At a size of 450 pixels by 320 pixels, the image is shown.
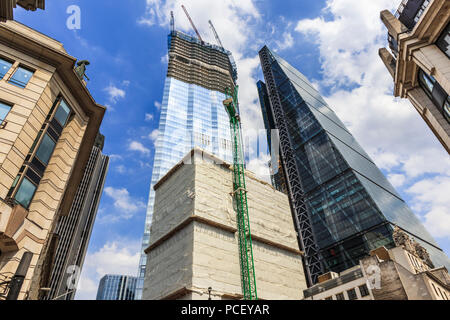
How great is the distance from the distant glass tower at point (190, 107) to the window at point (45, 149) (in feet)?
216

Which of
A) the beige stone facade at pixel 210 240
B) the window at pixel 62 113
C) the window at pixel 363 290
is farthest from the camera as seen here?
the window at pixel 363 290

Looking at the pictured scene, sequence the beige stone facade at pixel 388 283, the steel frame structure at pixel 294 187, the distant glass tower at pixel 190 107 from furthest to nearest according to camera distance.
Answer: the distant glass tower at pixel 190 107, the steel frame structure at pixel 294 187, the beige stone facade at pixel 388 283

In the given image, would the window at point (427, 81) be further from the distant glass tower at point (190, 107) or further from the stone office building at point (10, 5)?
the distant glass tower at point (190, 107)

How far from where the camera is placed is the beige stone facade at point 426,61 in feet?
59.3

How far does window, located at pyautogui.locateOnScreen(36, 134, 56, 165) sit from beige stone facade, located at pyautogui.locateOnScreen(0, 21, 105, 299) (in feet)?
1.40

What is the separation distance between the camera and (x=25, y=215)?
58.6ft

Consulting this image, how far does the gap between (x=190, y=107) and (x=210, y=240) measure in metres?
84.8

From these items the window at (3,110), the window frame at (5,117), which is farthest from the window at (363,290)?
the window at (3,110)

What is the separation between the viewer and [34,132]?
19.4m

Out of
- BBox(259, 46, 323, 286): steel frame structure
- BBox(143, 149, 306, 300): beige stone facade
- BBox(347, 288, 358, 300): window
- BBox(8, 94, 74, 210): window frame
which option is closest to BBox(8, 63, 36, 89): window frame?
BBox(8, 94, 74, 210): window frame

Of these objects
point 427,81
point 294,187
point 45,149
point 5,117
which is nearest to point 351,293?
point 427,81

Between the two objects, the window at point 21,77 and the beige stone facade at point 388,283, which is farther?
the beige stone facade at point 388,283
